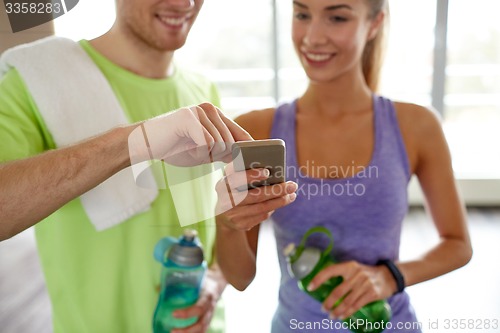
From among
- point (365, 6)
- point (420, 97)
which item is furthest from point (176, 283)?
point (420, 97)

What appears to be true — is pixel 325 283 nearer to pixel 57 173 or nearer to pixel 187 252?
pixel 187 252

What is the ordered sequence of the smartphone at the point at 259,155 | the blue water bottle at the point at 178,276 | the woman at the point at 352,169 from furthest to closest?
the woman at the point at 352,169
the blue water bottle at the point at 178,276
the smartphone at the point at 259,155

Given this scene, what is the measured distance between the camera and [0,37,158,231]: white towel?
1.22ft

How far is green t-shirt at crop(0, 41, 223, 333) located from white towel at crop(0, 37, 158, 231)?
0.01m

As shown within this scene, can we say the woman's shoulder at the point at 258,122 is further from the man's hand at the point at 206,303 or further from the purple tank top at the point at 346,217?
the man's hand at the point at 206,303

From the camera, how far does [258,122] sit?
55 centimetres

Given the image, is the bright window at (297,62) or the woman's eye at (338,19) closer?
the bright window at (297,62)

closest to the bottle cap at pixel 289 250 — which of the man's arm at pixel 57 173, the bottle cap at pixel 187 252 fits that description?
the bottle cap at pixel 187 252

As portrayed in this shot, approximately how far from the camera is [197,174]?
0.37 metres

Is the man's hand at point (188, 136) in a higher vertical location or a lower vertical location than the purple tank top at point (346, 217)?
higher

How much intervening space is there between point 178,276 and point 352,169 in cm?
23

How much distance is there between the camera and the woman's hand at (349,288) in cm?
48

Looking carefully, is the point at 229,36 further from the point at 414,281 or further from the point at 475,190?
the point at 475,190

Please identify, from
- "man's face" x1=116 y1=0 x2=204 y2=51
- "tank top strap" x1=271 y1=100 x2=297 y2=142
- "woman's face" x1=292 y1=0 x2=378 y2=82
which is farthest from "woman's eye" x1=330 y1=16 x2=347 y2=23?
"man's face" x1=116 y1=0 x2=204 y2=51
